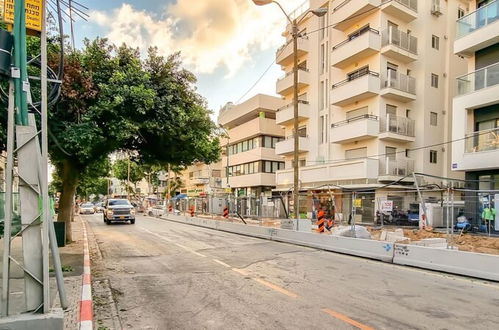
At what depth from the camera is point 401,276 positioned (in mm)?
9617

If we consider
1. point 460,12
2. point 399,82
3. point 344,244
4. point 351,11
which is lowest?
point 344,244

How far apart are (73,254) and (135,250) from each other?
247 cm

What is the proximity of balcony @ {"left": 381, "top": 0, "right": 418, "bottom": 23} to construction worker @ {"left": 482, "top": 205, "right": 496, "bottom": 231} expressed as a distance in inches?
667

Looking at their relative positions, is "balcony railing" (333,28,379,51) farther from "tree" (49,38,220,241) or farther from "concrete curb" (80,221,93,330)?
"concrete curb" (80,221,93,330)

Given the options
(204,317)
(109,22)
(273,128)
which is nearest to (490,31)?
(109,22)

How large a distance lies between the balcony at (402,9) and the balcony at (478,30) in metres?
6.90

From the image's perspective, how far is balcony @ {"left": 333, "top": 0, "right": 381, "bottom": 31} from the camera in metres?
28.0

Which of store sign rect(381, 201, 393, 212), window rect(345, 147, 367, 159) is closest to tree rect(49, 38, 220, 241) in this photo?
store sign rect(381, 201, 393, 212)

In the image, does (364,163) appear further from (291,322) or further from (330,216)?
(291,322)

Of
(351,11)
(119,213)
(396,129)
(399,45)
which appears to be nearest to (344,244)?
(396,129)

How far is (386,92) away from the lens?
27391mm

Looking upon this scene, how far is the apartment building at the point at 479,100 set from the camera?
63.4 ft

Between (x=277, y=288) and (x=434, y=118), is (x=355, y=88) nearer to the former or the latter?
(x=434, y=118)

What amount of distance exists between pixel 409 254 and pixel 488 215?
735 cm
